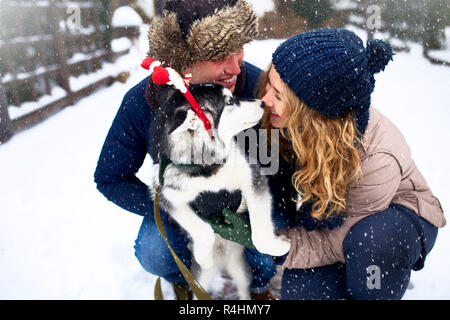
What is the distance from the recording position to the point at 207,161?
5.28 ft

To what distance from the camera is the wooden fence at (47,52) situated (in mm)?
4375

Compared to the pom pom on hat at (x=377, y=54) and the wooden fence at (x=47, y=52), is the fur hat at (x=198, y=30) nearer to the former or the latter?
the pom pom on hat at (x=377, y=54)

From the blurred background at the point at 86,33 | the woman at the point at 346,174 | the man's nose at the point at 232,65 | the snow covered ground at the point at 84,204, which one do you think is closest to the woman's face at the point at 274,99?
the woman at the point at 346,174

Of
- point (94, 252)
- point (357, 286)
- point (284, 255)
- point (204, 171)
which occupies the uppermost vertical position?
point (204, 171)

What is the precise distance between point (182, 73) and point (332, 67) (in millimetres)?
861

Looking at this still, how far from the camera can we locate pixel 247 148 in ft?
6.09

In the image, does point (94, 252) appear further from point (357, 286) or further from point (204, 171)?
point (357, 286)

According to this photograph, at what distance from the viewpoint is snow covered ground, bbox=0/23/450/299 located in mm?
2277

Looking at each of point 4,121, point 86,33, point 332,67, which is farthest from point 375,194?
point 86,33

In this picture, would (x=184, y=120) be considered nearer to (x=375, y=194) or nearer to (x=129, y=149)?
(x=129, y=149)

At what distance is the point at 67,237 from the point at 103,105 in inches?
129

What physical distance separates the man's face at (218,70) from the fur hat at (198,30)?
47mm

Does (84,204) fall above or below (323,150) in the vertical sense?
below
